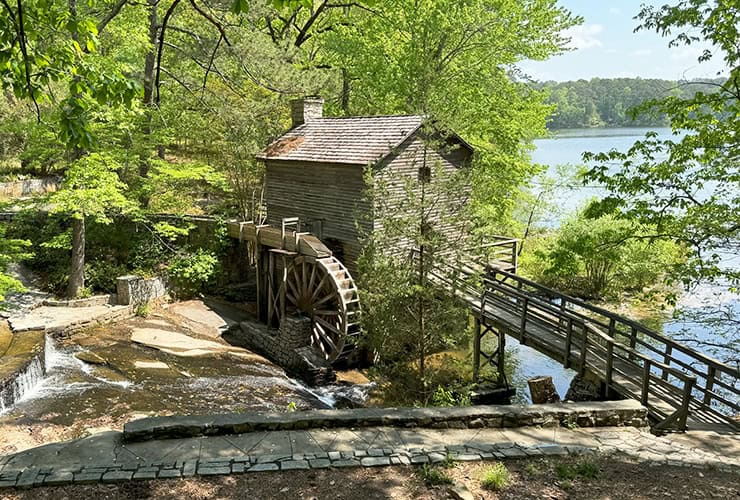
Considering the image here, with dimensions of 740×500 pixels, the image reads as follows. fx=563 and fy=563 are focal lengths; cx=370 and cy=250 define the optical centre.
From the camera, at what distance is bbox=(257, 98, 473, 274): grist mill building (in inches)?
605

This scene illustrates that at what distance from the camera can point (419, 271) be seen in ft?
33.4

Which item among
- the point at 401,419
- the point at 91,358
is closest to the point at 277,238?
the point at 91,358

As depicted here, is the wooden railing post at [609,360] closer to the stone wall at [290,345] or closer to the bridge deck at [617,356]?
the bridge deck at [617,356]

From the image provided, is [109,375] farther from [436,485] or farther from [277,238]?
[436,485]

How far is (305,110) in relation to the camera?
19016mm

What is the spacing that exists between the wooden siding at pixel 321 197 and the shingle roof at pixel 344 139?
288 mm

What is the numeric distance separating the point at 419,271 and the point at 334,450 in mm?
4655

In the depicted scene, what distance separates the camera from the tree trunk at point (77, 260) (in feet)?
54.2

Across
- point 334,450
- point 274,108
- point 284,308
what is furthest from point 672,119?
point 274,108

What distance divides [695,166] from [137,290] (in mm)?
15077

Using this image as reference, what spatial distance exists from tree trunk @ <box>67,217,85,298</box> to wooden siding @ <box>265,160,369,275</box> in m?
5.74

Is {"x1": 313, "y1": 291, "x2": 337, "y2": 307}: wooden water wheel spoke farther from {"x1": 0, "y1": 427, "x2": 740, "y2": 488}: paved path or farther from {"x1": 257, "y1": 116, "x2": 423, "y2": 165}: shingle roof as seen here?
{"x1": 0, "y1": 427, "x2": 740, "y2": 488}: paved path

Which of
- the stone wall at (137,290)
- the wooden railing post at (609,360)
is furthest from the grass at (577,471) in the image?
the stone wall at (137,290)

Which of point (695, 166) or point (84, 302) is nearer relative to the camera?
point (695, 166)
